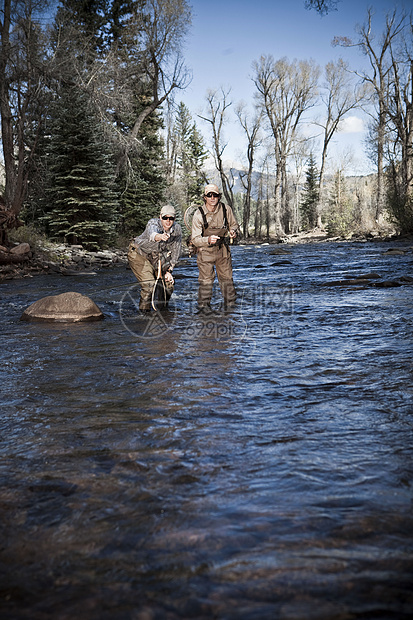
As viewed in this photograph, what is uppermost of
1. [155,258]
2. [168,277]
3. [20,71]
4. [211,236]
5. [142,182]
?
[20,71]

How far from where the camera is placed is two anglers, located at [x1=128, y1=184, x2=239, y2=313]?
24.9ft

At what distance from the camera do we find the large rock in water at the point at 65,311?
24.4 feet

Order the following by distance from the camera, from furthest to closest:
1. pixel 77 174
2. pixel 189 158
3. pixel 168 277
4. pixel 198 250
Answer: pixel 189 158, pixel 77 174, pixel 168 277, pixel 198 250

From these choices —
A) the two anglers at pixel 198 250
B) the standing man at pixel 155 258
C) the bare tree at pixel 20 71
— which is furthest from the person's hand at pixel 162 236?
the bare tree at pixel 20 71

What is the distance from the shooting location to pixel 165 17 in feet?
90.0

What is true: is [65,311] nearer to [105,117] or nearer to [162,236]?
[162,236]

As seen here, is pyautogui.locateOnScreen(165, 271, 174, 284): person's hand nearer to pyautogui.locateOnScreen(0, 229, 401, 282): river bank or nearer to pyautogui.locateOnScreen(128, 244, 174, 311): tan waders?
pyautogui.locateOnScreen(128, 244, 174, 311): tan waders

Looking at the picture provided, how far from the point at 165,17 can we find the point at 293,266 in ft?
63.3

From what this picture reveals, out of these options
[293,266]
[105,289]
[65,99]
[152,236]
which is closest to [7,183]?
[65,99]

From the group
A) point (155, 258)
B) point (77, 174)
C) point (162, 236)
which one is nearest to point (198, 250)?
point (162, 236)

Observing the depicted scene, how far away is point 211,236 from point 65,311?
2.44 meters

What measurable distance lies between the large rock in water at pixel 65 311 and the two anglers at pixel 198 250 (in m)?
1.17

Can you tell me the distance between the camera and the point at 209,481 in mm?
2408

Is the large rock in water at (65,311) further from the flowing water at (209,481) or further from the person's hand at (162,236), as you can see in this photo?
the flowing water at (209,481)
